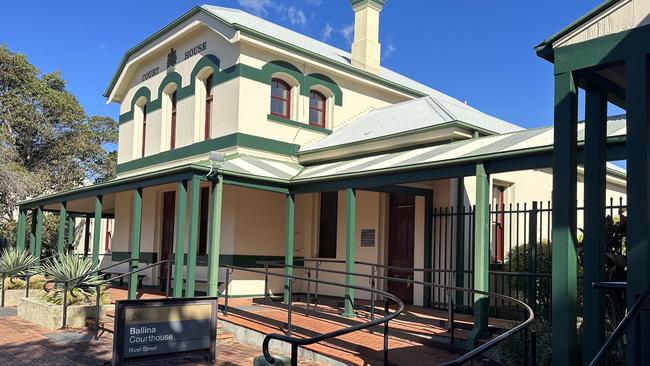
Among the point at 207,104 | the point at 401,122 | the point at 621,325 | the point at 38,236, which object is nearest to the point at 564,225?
the point at 621,325

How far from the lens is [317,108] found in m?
16.2

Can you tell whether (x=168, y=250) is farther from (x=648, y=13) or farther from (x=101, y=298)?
(x=648, y=13)

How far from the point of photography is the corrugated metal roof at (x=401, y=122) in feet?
43.0

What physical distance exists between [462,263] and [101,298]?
7012mm

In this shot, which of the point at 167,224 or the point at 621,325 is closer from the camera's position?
the point at 621,325

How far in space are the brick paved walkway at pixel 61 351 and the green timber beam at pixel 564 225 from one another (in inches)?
164

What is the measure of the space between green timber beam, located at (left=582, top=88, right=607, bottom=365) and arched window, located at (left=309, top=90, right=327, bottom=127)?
1113 cm

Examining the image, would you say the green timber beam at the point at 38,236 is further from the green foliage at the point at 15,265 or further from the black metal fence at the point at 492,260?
the black metal fence at the point at 492,260

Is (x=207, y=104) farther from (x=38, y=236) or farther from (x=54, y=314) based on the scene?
(x=38, y=236)

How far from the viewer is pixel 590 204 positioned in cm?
491

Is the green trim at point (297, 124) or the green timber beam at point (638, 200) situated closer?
the green timber beam at point (638, 200)

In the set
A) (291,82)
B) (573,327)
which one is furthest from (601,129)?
(291,82)

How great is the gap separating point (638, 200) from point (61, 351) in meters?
8.04

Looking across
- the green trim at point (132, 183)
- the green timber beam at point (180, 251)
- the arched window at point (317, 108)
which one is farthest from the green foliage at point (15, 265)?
the arched window at point (317, 108)
